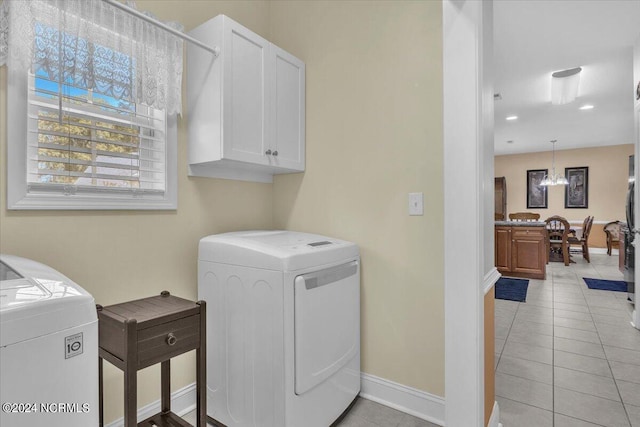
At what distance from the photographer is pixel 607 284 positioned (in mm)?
5137

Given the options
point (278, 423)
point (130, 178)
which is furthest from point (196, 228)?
point (278, 423)

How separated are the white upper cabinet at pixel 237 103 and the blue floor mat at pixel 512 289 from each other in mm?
3798

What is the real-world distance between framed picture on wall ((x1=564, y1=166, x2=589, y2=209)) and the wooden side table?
10795mm

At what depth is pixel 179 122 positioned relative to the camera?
1913mm

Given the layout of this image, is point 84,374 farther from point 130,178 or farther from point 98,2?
point 98,2

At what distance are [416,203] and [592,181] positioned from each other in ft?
32.0

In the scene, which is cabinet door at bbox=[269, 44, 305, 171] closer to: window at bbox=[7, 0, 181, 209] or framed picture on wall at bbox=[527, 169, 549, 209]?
window at bbox=[7, 0, 181, 209]

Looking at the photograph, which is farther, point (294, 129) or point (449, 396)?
point (294, 129)

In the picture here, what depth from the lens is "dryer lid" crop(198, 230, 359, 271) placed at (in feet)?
5.03

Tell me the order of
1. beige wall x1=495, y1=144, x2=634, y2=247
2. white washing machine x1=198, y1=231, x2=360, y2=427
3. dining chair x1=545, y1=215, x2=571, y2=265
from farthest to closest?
beige wall x1=495, y1=144, x2=634, y2=247
dining chair x1=545, y1=215, x2=571, y2=265
white washing machine x1=198, y1=231, x2=360, y2=427

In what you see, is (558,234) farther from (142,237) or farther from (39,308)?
(39,308)

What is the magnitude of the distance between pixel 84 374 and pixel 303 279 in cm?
92

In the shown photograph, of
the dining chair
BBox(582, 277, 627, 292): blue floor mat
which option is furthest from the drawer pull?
the dining chair

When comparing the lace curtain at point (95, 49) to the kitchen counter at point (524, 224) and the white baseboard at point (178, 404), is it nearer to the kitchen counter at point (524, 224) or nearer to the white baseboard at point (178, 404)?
the white baseboard at point (178, 404)
